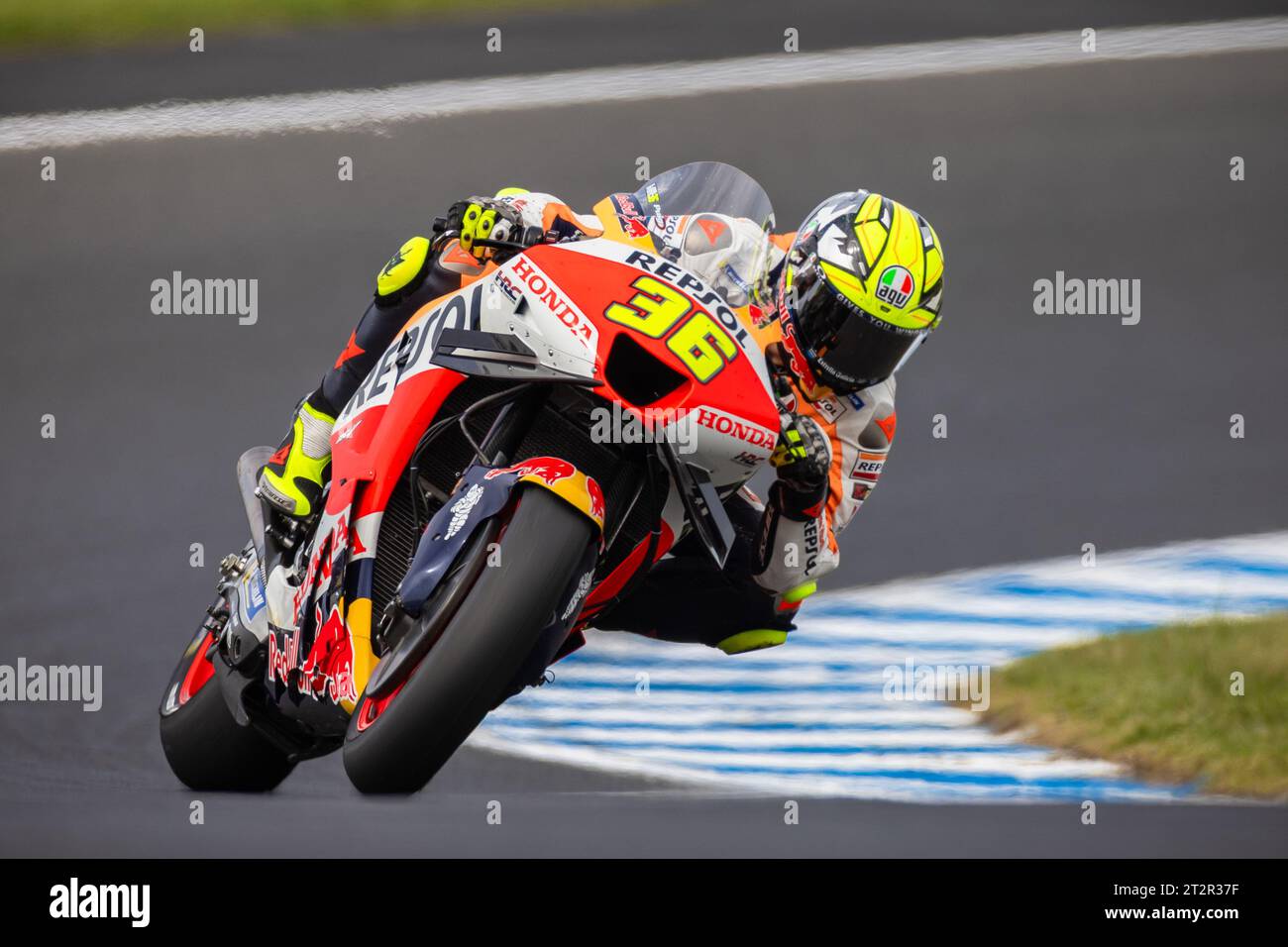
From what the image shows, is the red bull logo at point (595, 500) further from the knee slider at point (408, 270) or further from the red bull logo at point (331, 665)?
the knee slider at point (408, 270)

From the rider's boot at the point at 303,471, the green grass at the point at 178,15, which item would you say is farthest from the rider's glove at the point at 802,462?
the green grass at the point at 178,15

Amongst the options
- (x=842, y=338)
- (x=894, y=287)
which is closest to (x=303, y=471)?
(x=842, y=338)

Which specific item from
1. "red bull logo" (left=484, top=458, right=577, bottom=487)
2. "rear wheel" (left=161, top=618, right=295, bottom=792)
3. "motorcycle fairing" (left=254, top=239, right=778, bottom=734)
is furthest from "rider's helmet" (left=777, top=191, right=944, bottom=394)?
"rear wheel" (left=161, top=618, right=295, bottom=792)

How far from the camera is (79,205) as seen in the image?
24.7ft

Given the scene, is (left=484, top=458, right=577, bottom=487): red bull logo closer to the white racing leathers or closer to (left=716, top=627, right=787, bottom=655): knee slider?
the white racing leathers

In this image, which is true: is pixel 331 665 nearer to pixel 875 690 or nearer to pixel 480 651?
pixel 480 651

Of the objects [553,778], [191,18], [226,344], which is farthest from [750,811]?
[191,18]

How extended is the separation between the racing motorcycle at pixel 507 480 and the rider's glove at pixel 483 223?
1.8 inches

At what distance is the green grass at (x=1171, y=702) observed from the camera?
5.13 m

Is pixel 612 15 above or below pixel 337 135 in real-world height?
above

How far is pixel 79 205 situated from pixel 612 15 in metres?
2.68

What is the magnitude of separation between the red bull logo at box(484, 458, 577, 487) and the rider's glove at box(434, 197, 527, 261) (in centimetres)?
67

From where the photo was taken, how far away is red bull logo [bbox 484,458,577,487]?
3.25 m

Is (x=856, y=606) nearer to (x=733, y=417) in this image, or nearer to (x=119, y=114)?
(x=733, y=417)
